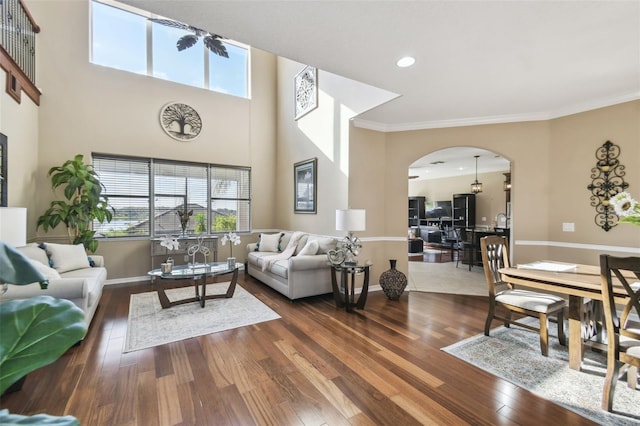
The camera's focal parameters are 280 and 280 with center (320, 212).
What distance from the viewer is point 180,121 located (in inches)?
228

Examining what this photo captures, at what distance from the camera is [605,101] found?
3.56m

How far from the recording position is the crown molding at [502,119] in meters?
3.52

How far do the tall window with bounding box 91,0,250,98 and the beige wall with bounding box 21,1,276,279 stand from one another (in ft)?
0.66

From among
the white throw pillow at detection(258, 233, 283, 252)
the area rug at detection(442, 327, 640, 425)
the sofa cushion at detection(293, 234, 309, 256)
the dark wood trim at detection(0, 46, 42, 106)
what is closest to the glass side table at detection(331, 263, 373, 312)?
the sofa cushion at detection(293, 234, 309, 256)

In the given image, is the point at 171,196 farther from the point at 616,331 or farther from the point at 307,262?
the point at 616,331

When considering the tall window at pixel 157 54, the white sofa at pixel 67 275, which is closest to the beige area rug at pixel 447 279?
the white sofa at pixel 67 275

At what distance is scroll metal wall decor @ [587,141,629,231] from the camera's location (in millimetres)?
3508

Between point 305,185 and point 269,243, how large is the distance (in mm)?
1357

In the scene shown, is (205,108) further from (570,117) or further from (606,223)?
(606,223)

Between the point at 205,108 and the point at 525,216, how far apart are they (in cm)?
627

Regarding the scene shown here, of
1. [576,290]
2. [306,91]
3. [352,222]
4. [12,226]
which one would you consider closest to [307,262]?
[352,222]

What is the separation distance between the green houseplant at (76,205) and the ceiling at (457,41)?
11.7 ft

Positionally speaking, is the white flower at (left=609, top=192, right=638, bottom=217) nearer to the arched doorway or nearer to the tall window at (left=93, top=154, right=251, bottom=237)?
the arched doorway

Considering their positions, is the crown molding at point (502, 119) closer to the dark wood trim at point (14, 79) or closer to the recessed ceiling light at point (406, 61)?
the recessed ceiling light at point (406, 61)
